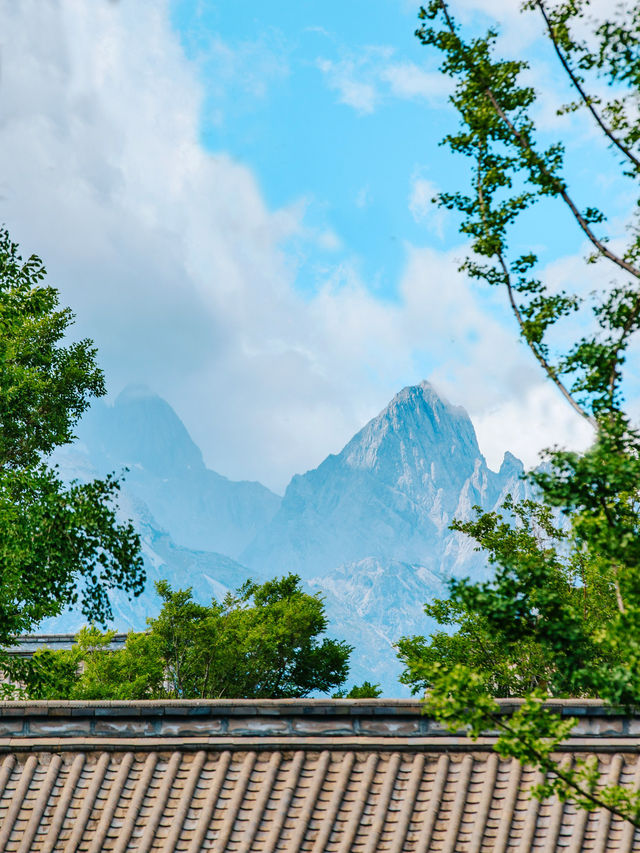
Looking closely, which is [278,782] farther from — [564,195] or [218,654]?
[218,654]

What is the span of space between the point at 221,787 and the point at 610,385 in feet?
17.0

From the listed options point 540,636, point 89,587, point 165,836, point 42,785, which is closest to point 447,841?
point 540,636

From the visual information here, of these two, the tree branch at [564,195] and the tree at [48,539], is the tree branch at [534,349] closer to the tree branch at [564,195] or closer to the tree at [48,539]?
the tree branch at [564,195]

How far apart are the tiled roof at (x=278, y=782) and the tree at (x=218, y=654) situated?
15.7m

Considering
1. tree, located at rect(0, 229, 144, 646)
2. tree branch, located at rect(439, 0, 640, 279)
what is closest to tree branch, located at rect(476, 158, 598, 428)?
tree branch, located at rect(439, 0, 640, 279)

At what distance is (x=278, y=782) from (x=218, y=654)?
21.9m

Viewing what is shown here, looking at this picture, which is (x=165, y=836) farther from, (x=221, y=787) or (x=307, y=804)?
(x=307, y=804)

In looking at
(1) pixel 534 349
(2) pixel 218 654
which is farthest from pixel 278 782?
(2) pixel 218 654

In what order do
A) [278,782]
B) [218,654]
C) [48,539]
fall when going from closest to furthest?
[278,782], [48,539], [218,654]

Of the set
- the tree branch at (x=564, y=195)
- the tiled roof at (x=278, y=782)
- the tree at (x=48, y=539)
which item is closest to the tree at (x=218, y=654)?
the tree at (x=48, y=539)

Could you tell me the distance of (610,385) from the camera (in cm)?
725

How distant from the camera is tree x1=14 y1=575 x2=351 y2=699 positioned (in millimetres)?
25500

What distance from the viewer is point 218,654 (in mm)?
28750

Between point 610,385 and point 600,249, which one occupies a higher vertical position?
point 600,249
